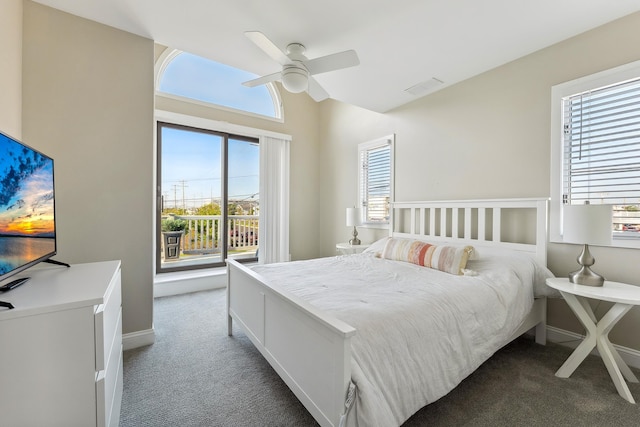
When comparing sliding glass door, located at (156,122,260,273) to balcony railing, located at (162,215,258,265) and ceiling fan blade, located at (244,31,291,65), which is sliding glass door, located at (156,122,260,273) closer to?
balcony railing, located at (162,215,258,265)

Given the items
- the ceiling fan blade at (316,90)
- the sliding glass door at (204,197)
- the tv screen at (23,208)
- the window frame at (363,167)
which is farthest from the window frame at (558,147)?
the sliding glass door at (204,197)

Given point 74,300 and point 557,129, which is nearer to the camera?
point 74,300

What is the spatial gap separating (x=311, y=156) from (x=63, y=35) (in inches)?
137

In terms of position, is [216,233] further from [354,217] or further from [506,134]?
[506,134]

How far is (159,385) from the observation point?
1766mm

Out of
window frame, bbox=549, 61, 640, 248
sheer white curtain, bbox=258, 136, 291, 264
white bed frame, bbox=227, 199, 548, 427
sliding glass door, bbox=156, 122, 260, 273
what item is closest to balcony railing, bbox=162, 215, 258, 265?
sliding glass door, bbox=156, 122, 260, 273

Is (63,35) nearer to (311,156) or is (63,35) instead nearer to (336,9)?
(336,9)

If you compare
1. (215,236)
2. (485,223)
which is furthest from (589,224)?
(215,236)

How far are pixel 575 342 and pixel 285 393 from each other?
237 cm

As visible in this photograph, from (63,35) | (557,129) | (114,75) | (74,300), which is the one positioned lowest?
(74,300)

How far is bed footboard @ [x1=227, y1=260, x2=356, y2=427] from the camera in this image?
1.09 meters

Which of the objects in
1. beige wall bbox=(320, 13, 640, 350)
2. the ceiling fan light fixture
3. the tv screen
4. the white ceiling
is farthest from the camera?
the ceiling fan light fixture

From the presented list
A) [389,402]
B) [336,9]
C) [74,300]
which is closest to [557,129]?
[336,9]

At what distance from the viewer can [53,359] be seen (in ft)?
3.18
